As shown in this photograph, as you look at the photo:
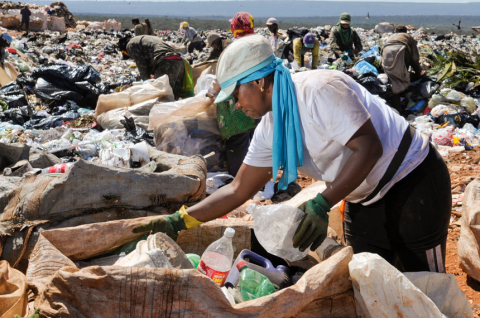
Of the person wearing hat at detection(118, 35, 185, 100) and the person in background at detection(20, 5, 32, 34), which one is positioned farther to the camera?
the person in background at detection(20, 5, 32, 34)

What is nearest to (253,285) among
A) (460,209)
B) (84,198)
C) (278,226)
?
(278,226)

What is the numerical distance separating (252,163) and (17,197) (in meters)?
1.28

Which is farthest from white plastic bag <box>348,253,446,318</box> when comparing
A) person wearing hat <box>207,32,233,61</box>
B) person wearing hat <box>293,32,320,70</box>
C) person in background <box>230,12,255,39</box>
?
person wearing hat <box>293,32,320,70</box>

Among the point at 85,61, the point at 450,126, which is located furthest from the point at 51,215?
the point at 85,61

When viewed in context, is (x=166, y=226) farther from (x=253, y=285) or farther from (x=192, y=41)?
(x=192, y=41)

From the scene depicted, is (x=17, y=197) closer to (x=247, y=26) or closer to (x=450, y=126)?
(x=247, y=26)

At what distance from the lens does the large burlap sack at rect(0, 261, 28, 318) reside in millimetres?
1618

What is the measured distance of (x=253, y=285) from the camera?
1704 millimetres

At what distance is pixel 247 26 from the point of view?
5.39m

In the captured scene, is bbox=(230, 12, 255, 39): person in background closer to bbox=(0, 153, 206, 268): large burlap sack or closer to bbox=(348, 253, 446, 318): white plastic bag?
bbox=(0, 153, 206, 268): large burlap sack

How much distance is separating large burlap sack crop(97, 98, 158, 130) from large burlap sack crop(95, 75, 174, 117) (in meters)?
0.10

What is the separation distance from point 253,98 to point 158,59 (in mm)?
4870

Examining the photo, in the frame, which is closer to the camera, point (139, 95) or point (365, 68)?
point (139, 95)

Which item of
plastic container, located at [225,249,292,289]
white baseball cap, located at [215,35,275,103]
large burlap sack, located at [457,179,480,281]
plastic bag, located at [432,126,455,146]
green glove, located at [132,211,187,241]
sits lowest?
plastic bag, located at [432,126,455,146]
